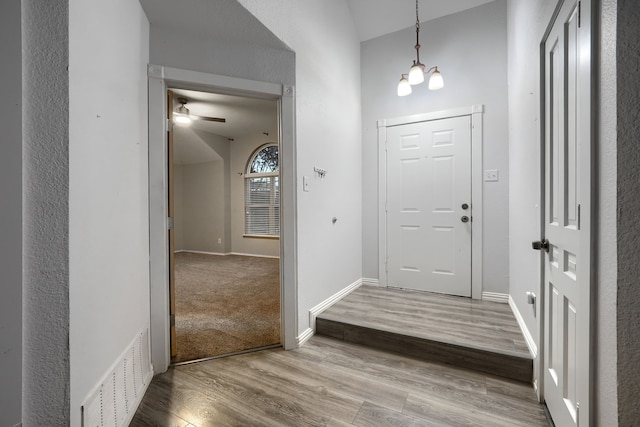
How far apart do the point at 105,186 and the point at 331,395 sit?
165 centimetres

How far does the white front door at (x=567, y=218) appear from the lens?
3.13ft

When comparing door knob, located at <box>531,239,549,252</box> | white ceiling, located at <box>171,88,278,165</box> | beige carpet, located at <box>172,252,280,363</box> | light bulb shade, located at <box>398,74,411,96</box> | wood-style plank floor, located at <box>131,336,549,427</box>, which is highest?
white ceiling, located at <box>171,88,278,165</box>

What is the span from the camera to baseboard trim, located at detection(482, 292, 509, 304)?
274cm

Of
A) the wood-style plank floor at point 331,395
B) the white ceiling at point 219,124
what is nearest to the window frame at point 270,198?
the white ceiling at point 219,124

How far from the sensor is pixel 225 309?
2.98 metres

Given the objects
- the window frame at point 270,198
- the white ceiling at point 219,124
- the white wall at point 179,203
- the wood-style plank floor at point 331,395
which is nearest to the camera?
the wood-style plank floor at point 331,395

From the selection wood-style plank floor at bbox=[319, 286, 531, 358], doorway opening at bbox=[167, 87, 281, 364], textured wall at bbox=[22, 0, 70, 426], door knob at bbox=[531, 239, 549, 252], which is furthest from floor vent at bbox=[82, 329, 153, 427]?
door knob at bbox=[531, 239, 549, 252]

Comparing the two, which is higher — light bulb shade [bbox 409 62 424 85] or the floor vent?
light bulb shade [bbox 409 62 424 85]

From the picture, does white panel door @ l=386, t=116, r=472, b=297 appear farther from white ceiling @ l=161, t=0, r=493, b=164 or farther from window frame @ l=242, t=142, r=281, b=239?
window frame @ l=242, t=142, r=281, b=239

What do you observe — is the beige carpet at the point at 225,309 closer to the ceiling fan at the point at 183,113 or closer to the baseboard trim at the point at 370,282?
the baseboard trim at the point at 370,282

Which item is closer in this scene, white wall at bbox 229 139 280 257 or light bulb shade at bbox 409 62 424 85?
light bulb shade at bbox 409 62 424 85

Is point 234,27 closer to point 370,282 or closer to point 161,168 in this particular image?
point 161,168

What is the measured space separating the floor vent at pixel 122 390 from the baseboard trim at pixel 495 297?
301cm
